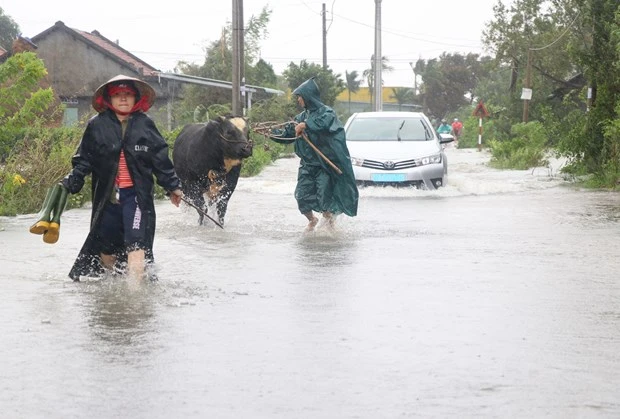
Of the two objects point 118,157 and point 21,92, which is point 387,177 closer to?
point 21,92

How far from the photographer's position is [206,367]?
6.91 m

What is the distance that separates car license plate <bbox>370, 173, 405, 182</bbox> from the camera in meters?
20.8

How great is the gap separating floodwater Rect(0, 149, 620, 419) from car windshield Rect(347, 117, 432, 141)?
6740mm

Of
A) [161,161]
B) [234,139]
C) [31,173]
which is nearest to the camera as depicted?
[161,161]

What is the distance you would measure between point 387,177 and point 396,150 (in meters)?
0.63

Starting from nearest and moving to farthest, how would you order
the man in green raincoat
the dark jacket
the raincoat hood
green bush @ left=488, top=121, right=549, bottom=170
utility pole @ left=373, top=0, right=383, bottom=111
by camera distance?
the dark jacket → the raincoat hood → the man in green raincoat → green bush @ left=488, top=121, right=549, bottom=170 → utility pole @ left=373, top=0, right=383, bottom=111

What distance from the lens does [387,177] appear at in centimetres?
2084

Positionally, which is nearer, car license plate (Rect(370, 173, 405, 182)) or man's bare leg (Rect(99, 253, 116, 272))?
man's bare leg (Rect(99, 253, 116, 272))

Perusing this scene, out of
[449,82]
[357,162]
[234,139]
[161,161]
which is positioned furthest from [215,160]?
[449,82]

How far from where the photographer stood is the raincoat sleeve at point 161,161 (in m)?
9.55

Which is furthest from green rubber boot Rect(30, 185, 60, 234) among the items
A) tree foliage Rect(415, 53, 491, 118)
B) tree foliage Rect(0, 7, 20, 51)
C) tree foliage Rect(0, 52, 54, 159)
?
tree foliage Rect(415, 53, 491, 118)

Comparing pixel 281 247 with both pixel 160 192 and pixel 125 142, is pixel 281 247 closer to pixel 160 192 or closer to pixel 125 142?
pixel 125 142

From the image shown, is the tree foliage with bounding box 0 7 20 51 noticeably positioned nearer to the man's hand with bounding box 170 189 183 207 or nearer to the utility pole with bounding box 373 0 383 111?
the utility pole with bounding box 373 0 383 111

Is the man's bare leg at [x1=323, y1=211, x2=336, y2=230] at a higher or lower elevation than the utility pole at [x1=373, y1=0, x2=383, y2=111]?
lower
